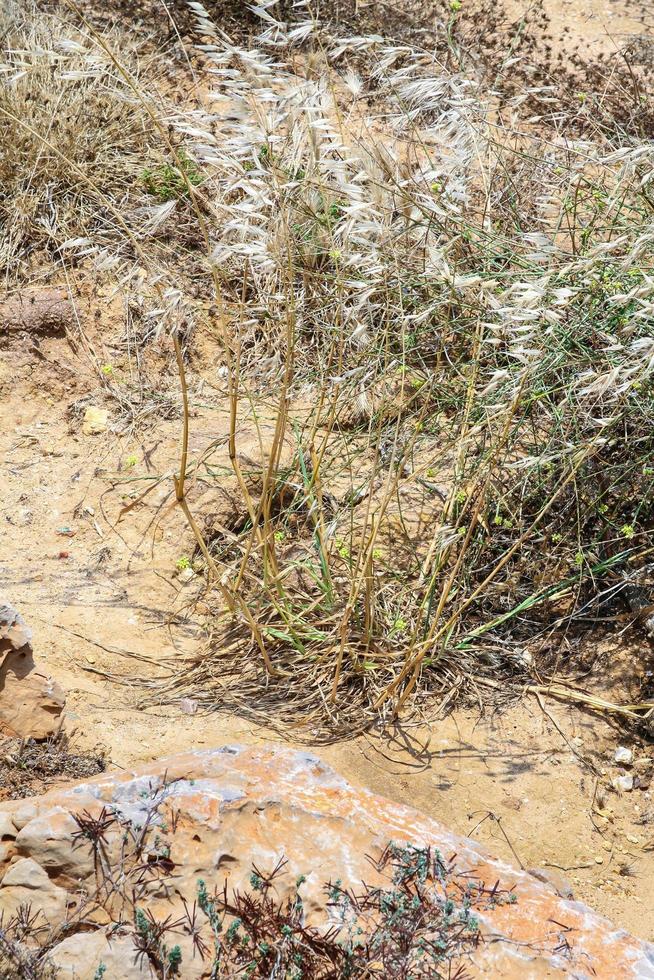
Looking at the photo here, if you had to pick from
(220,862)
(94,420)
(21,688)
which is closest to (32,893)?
(220,862)

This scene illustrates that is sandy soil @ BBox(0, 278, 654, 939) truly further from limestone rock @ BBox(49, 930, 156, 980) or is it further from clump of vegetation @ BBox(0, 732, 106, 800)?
limestone rock @ BBox(49, 930, 156, 980)

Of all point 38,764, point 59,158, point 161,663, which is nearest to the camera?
point 38,764

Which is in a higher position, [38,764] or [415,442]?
[415,442]

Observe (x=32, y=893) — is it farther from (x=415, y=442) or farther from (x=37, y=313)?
(x=37, y=313)

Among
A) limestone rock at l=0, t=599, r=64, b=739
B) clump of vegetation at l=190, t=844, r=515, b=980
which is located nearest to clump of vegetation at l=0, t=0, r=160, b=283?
limestone rock at l=0, t=599, r=64, b=739

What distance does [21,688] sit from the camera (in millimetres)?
2648

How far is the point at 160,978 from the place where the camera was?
5.67 ft

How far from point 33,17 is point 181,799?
15.2 ft

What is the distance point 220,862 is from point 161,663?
4.76 feet

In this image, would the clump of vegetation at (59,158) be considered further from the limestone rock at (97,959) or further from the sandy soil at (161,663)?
the limestone rock at (97,959)

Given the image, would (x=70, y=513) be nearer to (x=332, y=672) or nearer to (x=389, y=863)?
(x=332, y=672)

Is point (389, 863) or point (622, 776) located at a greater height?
point (389, 863)

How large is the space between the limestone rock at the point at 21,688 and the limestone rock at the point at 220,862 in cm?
62

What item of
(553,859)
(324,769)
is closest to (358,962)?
(324,769)
